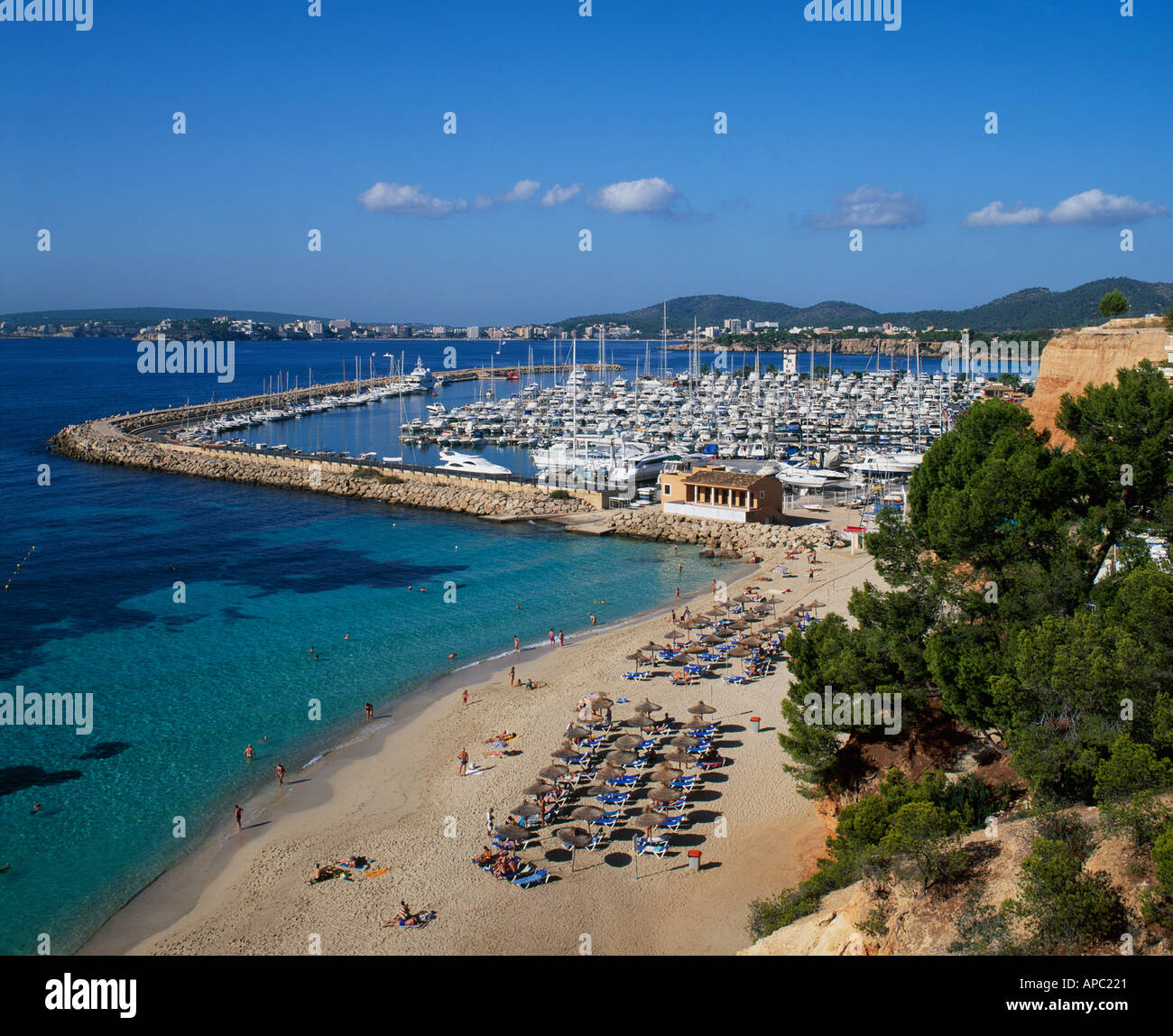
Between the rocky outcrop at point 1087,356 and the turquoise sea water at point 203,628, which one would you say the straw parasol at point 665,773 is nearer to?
the turquoise sea water at point 203,628

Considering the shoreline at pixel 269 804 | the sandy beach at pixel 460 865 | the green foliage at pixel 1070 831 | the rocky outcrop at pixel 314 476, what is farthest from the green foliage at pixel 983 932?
the rocky outcrop at pixel 314 476

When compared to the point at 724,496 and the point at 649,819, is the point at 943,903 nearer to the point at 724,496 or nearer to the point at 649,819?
the point at 649,819

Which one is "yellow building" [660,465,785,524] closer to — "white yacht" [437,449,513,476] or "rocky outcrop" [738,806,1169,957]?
"white yacht" [437,449,513,476]

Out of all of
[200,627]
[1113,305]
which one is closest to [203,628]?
[200,627]

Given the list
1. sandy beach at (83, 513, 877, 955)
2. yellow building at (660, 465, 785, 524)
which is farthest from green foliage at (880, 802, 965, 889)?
yellow building at (660, 465, 785, 524)

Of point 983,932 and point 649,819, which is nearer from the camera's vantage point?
point 983,932
